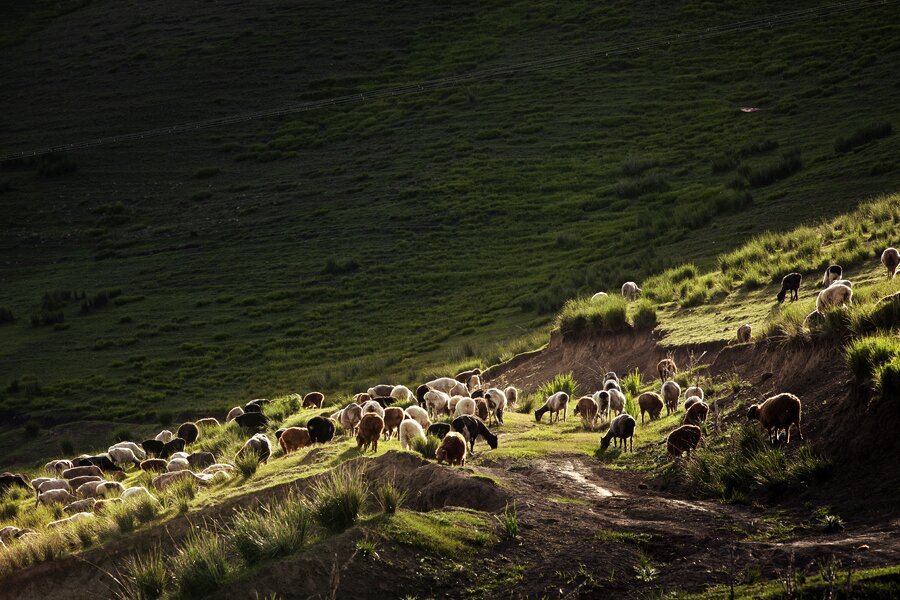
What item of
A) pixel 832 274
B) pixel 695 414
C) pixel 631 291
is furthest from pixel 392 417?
pixel 631 291

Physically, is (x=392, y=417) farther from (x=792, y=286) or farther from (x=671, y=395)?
(x=792, y=286)

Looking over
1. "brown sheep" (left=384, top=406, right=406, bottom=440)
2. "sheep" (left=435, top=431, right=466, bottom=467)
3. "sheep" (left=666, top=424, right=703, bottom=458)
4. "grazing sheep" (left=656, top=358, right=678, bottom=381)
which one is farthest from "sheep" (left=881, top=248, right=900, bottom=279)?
"sheep" (left=435, top=431, right=466, bottom=467)

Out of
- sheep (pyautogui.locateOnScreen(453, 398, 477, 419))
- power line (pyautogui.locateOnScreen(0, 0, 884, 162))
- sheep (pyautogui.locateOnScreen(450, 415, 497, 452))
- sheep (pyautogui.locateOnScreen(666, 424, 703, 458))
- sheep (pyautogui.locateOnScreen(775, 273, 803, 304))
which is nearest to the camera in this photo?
sheep (pyautogui.locateOnScreen(666, 424, 703, 458))

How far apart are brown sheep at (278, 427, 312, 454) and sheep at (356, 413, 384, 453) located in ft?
11.5

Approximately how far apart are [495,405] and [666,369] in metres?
4.70

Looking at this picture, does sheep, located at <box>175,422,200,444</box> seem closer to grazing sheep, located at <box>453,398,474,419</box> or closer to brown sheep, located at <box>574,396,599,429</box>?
grazing sheep, located at <box>453,398,474,419</box>

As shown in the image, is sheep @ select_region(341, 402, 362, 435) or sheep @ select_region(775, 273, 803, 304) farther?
sheep @ select_region(775, 273, 803, 304)

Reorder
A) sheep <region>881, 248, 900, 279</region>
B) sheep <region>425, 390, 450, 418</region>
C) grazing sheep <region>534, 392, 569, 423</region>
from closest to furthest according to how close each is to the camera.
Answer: grazing sheep <region>534, 392, 569, 423</region>
sheep <region>425, 390, 450, 418</region>
sheep <region>881, 248, 900, 279</region>

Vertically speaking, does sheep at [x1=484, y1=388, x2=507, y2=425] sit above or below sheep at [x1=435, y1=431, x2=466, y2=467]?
below

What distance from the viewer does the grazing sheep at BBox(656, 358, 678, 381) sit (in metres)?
25.2

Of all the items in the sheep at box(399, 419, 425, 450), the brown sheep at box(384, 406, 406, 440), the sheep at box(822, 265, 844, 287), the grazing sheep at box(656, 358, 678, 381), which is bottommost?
the grazing sheep at box(656, 358, 678, 381)

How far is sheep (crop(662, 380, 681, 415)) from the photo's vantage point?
21750 millimetres

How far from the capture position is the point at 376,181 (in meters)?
75.0

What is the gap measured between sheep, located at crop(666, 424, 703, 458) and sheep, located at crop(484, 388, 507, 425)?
6.90m
